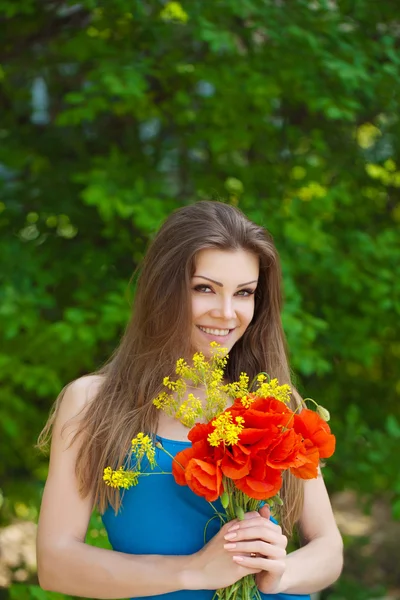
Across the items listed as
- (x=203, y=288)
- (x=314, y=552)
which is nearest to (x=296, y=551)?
(x=314, y=552)

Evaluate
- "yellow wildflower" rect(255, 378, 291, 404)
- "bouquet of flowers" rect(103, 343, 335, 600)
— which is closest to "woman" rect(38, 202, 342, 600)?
"bouquet of flowers" rect(103, 343, 335, 600)

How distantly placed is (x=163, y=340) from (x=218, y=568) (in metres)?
0.55

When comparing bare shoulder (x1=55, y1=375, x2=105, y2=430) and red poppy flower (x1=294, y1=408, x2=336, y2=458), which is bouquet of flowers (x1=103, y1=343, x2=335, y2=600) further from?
bare shoulder (x1=55, y1=375, x2=105, y2=430)

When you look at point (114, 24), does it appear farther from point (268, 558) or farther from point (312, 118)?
point (268, 558)

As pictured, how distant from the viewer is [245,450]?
1749 mm

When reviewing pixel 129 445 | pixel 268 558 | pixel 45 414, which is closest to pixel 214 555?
pixel 268 558

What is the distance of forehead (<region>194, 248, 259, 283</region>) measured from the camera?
6.92 ft

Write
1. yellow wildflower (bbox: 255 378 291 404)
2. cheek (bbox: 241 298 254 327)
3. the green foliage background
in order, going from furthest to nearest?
the green foliage background → cheek (bbox: 241 298 254 327) → yellow wildflower (bbox: 255 378 291 404)

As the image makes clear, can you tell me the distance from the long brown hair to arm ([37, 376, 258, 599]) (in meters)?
0.04

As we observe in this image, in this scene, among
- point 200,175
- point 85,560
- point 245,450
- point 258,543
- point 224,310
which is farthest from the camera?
point 200,175

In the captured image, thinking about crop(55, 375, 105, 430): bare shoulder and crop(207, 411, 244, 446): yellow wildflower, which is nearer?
crop(207, 411, 244, 446): yellow wildflower

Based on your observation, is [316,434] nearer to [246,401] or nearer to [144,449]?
[246,401]

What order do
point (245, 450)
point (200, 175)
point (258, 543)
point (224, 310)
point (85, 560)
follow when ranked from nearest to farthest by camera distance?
1. point (245, 450)
2. point (258, 543)
3. point (85, 560)
4. point (224, 310)
5. point (200, 175)

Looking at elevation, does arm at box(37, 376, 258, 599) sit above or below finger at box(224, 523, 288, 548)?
below
